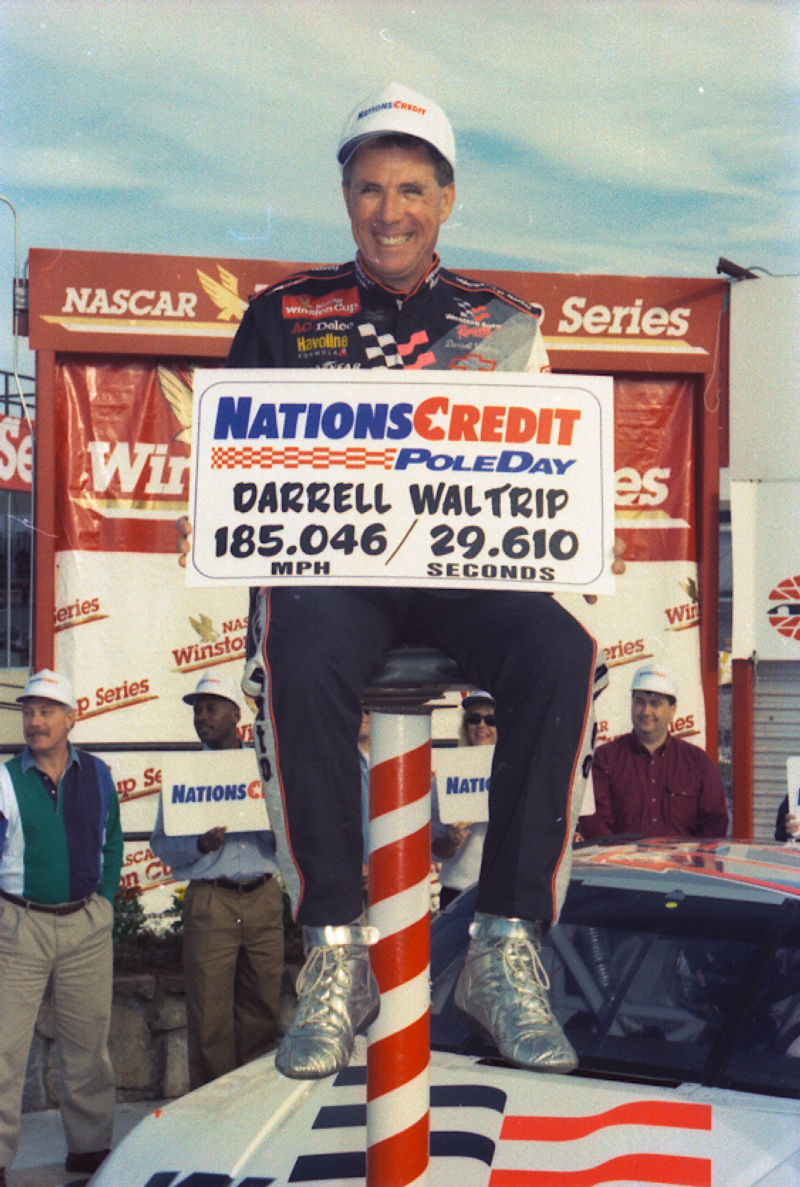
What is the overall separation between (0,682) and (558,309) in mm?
10072

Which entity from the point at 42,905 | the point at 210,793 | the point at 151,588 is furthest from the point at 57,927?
the point at 151,588

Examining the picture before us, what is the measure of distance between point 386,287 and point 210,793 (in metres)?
3.81

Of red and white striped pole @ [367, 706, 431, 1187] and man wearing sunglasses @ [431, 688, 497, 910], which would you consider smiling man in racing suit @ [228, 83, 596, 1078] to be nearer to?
red and white striped pole @ [367, 706, 431, 1187]

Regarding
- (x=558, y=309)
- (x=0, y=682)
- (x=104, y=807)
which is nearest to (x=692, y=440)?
(x=558, y=309)

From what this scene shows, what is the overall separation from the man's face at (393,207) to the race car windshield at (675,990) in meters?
1.92

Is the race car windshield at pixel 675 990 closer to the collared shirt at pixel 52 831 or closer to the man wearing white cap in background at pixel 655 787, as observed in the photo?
the man wearing white cap in background at pixel 655 787

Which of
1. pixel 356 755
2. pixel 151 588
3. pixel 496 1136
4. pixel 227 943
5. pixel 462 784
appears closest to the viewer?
pixel 356 755

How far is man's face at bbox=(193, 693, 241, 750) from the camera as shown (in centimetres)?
650

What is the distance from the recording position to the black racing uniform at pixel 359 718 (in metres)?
2.29

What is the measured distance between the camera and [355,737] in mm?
2365

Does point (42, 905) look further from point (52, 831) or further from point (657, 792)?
point (657, 792)

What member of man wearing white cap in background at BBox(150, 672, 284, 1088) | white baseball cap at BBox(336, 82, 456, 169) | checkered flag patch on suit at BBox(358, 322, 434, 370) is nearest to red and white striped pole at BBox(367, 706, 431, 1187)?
checkered flag patch on suit at BBox(358, 322, 434, 370)

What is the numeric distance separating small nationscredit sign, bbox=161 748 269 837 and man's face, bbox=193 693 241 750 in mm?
413

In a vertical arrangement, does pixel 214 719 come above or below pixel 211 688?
below
